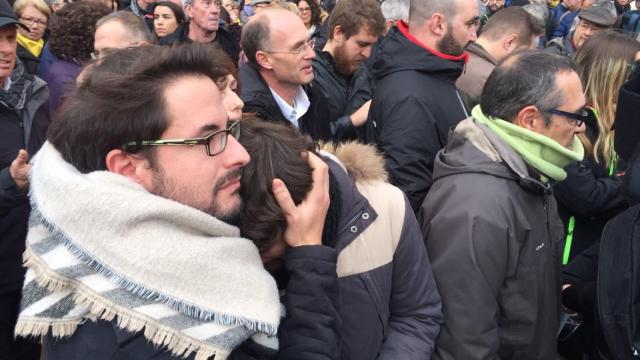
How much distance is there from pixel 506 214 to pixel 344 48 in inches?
110

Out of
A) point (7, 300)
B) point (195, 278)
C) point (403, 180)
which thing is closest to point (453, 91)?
point (403, 180)

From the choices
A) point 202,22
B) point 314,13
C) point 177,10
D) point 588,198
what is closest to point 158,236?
point 588,198

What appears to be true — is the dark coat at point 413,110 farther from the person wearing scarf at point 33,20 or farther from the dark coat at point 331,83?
the person wearing scarf at point 33,20

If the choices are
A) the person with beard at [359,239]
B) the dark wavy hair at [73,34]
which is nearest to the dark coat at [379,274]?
the person with beard at [359,239]

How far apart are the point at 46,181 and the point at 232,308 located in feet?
1.72

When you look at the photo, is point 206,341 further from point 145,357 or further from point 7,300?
point 7,300

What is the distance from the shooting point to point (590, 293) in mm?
2537

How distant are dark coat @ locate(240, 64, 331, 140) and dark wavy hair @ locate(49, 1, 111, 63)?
1.49 m

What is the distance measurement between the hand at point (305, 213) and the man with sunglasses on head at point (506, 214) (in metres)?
0.60

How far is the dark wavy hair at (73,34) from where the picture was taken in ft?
13.8

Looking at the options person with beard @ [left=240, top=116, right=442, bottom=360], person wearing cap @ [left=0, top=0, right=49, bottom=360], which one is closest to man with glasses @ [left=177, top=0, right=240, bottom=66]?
person wearing cap @ [left=0, top=0, right=49, bottom=360]

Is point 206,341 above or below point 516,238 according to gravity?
above

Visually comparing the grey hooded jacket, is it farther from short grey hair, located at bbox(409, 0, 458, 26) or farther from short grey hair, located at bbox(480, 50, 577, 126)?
short grey hair, located at bbox(409, 0, 458, 26)

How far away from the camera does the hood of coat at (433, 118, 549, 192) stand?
2135 mm
